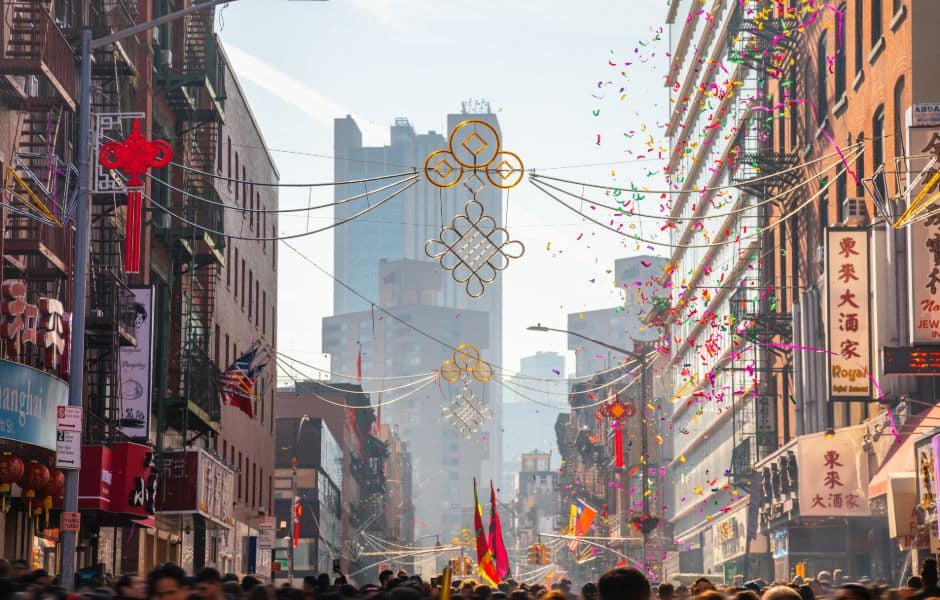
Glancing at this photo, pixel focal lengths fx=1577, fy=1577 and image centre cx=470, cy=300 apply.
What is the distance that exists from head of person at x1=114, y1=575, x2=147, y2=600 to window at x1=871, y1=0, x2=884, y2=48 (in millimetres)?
27402

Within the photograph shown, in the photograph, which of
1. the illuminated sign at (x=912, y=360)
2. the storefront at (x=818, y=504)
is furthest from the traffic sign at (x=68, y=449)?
the storefront at (x=818, y=504)

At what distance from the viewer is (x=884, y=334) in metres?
30.6

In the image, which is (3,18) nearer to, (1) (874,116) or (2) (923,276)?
(2) (923,276)

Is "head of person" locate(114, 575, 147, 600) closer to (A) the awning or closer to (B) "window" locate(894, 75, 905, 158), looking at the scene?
(A) the awning

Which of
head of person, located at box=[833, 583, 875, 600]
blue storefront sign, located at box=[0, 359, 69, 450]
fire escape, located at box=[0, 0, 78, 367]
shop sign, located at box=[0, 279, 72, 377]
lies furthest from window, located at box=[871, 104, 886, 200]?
head of person, located at box=[833, 583, 875, 600]

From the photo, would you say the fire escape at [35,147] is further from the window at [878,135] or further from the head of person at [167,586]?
the window at [878,135]

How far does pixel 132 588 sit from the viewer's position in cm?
1242

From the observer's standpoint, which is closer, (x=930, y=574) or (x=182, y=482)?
(x=930, y=574)

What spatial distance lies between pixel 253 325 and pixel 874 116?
31.7m

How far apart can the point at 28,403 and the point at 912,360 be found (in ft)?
50.7

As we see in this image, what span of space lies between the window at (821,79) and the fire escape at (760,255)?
7.23 feet

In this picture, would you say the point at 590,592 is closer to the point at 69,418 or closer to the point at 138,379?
the point at 69,418

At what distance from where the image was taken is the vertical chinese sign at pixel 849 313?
32750 mm

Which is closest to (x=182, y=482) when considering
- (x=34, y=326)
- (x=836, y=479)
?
(x=34, y=326)
